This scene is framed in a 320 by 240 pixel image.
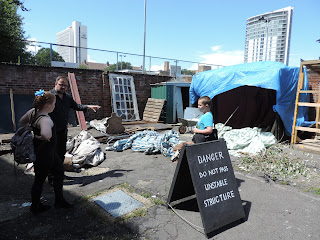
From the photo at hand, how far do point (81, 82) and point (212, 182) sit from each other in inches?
373

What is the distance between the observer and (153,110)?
12.4 m

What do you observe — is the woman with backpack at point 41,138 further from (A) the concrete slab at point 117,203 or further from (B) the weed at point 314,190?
(B) the weed at point 314,190

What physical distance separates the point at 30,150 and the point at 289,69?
25.9 ft

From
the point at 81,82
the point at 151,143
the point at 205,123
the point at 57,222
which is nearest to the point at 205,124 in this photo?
the point at 205,123

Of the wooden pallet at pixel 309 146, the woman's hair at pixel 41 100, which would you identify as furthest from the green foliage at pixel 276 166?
the woman's hair at pixel 41 100

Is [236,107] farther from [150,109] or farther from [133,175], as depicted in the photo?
[133,175]

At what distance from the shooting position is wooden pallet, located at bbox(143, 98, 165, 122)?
12100 millimetres

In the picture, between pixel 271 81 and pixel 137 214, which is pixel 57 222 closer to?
pixel 137 214

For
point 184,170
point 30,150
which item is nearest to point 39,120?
point 30,150

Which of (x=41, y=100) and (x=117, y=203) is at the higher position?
(x=41, y=100)

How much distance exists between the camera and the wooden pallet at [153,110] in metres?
12.1

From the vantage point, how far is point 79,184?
167 inches

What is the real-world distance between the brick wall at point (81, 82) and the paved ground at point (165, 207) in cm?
479

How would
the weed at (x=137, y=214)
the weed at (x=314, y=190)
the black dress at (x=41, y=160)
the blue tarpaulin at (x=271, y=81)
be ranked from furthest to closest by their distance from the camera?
the blue tarpaulin at (x=271, y=81), the weed at (x=314, y=190), the weed at (x=137, y=214), the black dress at (x=41, y=160)
